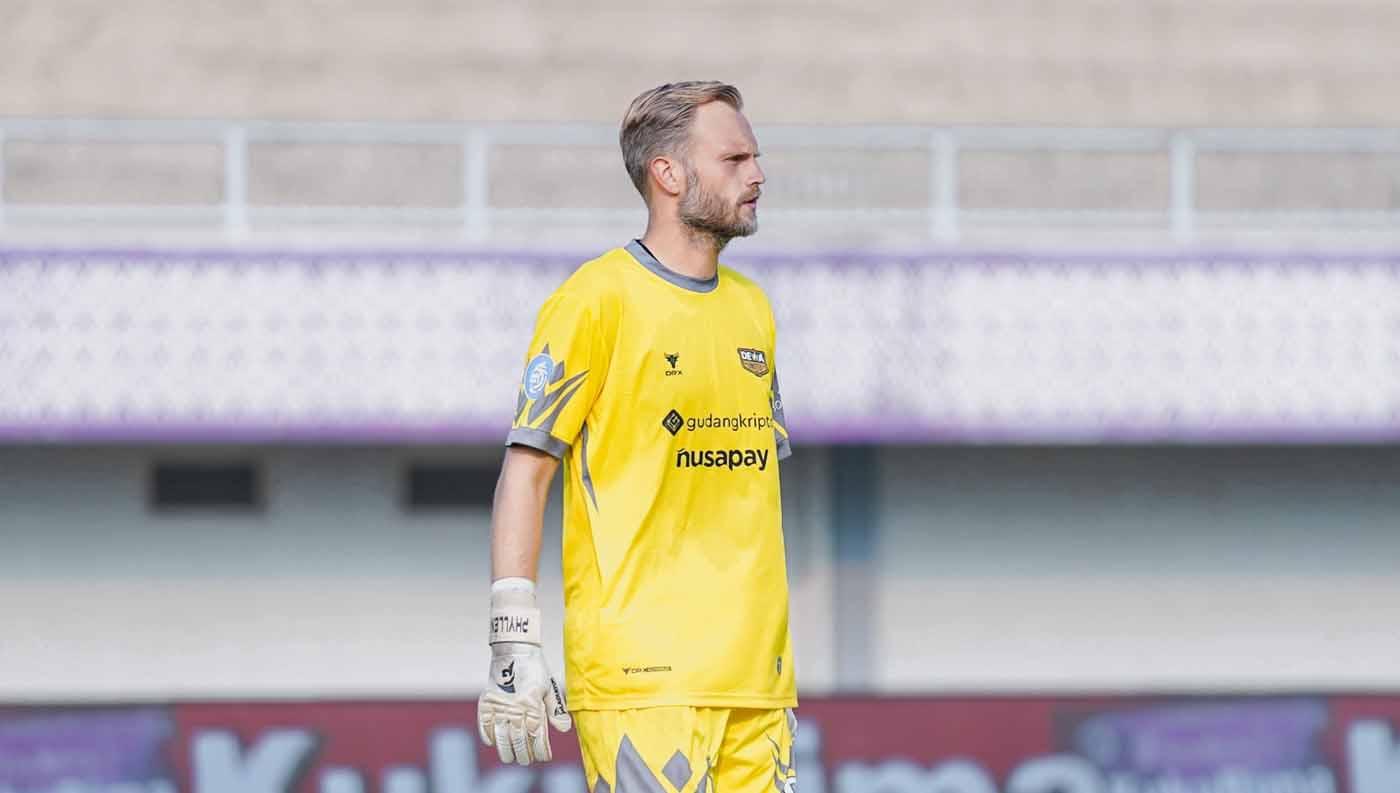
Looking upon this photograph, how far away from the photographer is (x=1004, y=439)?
13008 mm

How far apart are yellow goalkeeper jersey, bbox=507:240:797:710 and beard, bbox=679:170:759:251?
9 centimetres

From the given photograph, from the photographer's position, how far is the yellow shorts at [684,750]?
3.66 m

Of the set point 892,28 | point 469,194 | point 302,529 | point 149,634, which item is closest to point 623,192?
point 469,194

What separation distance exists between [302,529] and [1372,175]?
6824 mm

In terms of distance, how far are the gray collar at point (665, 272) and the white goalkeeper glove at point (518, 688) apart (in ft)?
1.85

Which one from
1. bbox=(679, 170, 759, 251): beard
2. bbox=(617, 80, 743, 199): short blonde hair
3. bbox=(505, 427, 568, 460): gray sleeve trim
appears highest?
bbox=(617, 80, 743, 199): short blonde hair

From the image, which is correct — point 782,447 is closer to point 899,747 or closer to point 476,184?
point 899,747

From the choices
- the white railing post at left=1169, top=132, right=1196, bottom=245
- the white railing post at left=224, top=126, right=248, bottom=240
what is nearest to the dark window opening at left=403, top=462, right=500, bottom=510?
the white railing post at left=224, top=126, right=248, bottom=240

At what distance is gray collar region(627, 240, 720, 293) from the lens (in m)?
3.79

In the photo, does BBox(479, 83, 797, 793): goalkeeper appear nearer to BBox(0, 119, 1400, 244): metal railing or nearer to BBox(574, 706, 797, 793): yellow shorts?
BBox(574, 706, 797, 793): yellow shorts

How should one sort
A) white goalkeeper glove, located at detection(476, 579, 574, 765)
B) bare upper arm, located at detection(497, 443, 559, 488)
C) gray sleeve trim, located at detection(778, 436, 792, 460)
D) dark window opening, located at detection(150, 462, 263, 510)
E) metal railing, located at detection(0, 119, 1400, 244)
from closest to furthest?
1. white goalkeeper glove, located at detection(476, 579, 574, 765)
2. bare upper arm, located at detection(497, 443, 559, 488)
3. gray sleeve trim, located at detection(778, 436, 792, 460)
4. metal railing, located at detection(0, 119, 1400, 244)
5. dark window opening, located at detection(150, 462, 263, 510)

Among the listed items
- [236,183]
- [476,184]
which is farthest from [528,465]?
[236,183]

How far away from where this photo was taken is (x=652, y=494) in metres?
3.70

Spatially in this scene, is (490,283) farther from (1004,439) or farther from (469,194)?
(1004,439)
